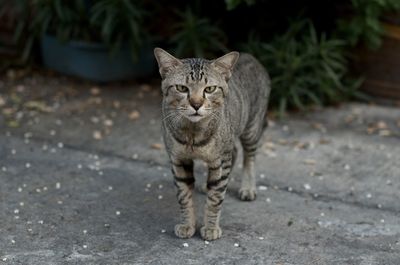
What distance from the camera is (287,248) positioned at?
445cm

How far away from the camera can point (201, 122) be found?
430cm

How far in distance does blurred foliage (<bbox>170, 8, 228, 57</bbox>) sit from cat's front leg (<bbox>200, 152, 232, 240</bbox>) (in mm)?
2868

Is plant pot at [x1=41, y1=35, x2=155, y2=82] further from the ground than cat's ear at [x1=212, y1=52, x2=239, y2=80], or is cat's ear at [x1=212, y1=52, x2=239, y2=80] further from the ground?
cat's ear at [x1=212, y1=52, x2=239, y2=80]

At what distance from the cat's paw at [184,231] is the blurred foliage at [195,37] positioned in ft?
9.77

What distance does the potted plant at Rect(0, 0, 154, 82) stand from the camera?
7445 millimetres

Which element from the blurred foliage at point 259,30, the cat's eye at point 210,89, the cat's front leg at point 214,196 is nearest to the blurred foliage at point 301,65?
the blurred foliage at point 259,30

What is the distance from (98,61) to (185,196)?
364cm

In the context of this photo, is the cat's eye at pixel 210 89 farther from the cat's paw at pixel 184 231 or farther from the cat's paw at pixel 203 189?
the cat's paw at pixel 203 189

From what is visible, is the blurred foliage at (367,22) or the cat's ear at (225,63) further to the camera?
the blurred foliage at (367,22)

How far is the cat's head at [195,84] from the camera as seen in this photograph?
4.17 m

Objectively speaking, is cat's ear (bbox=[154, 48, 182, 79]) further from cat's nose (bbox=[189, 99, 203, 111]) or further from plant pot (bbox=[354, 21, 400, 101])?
plant pot (bbox=[354, 21, 400, 101])

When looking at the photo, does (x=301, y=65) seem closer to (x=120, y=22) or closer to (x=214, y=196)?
(x=120, y=22)

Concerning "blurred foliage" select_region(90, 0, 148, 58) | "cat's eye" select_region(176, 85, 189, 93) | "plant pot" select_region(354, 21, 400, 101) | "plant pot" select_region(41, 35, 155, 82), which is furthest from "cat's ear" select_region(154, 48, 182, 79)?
"plant pot" select_region(354, 21, 400, 101)

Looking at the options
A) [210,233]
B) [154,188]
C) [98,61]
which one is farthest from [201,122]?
[98,61]
